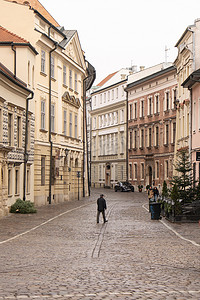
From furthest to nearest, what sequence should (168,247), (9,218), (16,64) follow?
(16,64), (9,218), (168,247)

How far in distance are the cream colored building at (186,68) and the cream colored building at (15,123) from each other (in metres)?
11.8

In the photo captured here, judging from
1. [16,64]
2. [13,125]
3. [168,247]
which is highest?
[16,64]

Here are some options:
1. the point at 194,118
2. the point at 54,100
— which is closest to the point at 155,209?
the point at 194,118

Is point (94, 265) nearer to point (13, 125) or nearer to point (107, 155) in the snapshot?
point (13, 125)

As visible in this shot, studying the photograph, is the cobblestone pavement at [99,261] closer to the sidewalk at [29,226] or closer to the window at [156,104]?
the sidewalk at [29,226]

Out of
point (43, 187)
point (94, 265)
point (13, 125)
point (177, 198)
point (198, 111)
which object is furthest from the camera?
point (43, 187)

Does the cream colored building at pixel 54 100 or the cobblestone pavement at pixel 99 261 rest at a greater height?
the cream colored building at pixel 54 100

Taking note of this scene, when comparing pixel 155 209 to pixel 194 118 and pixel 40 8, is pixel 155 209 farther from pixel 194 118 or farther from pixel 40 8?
pixel 40 8

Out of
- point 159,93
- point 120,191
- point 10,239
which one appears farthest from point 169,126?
point 10,239

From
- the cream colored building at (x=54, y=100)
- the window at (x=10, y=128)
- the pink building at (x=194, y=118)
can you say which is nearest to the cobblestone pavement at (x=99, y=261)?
the window at (x=10, y=128)

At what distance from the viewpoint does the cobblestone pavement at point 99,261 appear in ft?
34.0

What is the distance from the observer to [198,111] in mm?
41281

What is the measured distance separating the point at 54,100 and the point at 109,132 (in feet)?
153

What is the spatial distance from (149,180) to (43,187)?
34.5m
